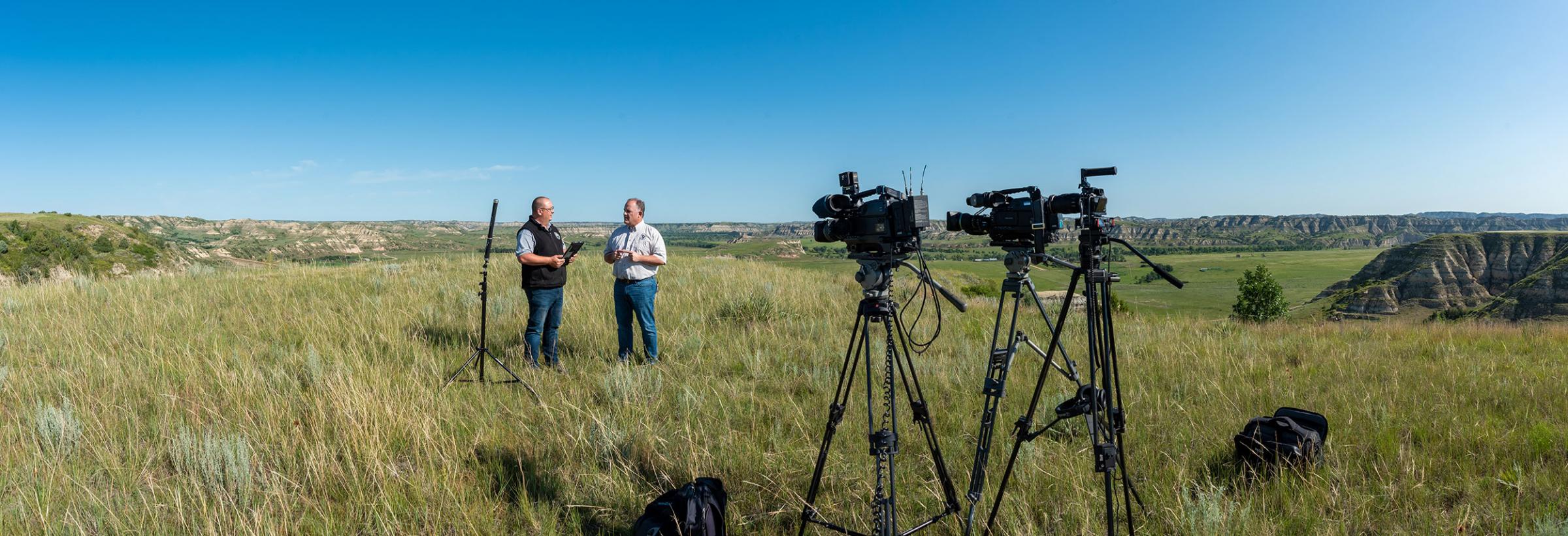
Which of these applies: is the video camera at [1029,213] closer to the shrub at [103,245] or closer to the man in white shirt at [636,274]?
the man in white shirt at [636,274]

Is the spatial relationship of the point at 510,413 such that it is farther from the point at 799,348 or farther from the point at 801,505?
the point at 799,348

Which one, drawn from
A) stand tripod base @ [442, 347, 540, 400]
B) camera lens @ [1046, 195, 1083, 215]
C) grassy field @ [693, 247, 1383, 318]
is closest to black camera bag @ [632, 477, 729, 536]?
camera lens @ [1046, 195, 1083, 215]

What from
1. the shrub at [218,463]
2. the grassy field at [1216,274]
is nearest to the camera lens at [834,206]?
the shrub at [218,463]

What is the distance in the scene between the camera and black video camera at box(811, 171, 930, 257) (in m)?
2.61

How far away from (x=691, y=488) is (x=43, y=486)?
12.1 ft

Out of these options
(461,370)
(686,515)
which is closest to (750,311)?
(461,370)

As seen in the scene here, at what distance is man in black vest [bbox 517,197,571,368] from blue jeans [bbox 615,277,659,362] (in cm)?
66

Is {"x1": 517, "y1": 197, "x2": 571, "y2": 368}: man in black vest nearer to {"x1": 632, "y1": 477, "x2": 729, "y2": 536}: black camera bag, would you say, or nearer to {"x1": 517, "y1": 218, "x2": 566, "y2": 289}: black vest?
{"x1": 517, "y1": 218, "x2": 566, "y2": 289}: black vest

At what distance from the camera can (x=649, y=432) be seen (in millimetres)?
4172

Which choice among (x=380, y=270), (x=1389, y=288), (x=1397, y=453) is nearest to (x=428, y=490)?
(x=1397, y=453)

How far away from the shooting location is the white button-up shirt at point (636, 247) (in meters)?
6.58

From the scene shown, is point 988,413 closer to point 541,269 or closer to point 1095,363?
point 1095,363

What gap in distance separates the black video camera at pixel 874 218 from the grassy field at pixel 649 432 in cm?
161

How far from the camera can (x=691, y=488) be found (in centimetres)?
288
